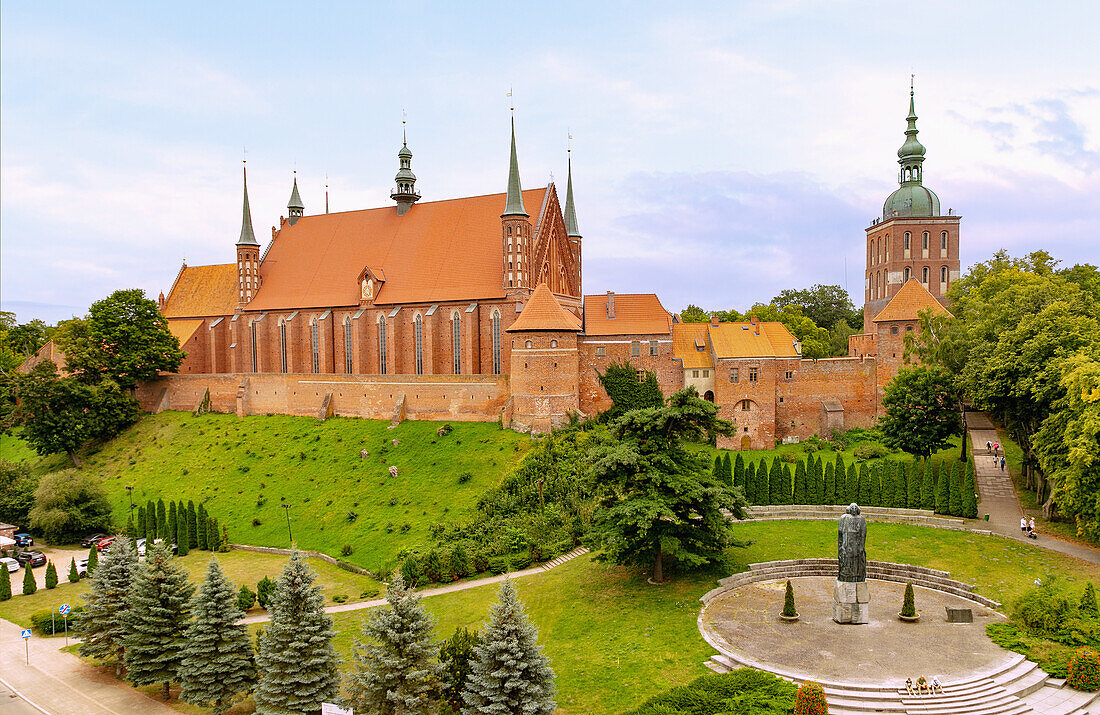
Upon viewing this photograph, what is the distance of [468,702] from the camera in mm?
17453

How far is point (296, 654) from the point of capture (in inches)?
771

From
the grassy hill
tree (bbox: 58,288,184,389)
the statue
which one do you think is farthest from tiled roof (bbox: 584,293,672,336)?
tree (bbox: 58,288,184,389)

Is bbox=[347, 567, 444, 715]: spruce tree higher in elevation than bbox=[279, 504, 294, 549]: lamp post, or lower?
higher

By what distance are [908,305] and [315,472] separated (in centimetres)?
4023

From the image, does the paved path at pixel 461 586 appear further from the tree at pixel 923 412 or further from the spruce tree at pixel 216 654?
the tree at pixel 923 412

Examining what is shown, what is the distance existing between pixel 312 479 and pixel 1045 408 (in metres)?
39.2

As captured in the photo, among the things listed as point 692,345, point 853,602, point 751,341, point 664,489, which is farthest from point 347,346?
point 853,602

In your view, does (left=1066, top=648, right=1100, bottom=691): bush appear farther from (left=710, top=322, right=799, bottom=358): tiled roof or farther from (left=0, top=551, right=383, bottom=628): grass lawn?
(left=710, top=322, right=799, bottom=358): tiled roof

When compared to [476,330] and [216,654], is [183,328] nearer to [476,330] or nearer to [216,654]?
[476,330]

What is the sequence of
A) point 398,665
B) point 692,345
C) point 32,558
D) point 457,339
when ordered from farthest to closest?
1. point 457,339
2. point 692,345
3. point 32,558
4. point 398,665

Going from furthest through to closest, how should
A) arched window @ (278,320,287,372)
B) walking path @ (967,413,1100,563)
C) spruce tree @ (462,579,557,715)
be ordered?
arched window @ (278,320,287,372) → walking path @ (967,413,1100,563) → spruce tree @ (462,579,557,715)

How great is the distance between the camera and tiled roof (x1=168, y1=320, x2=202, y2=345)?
63062 millimetres

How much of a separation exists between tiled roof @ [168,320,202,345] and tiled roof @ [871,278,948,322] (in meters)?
56.3

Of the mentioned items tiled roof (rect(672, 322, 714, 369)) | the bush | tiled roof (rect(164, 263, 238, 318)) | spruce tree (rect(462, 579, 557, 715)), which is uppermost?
tiled roof (rect(164, 263, 238, 318))
